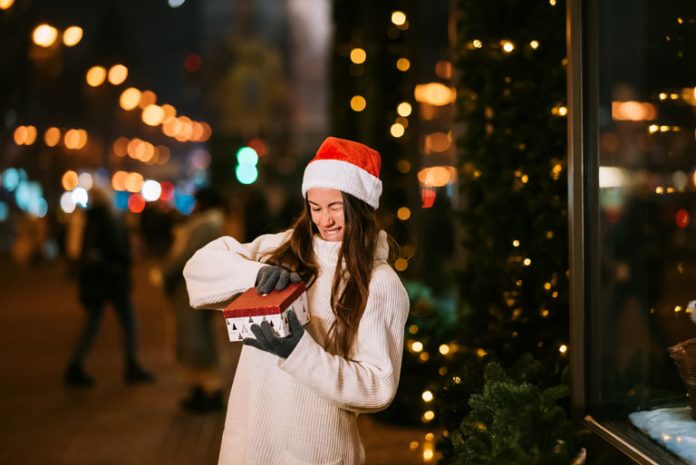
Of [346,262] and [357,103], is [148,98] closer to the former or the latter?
[357,103]

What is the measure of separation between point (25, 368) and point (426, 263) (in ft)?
16.6

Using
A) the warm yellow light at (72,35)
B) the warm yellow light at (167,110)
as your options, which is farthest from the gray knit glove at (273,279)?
the warm yellow light at (167,110)

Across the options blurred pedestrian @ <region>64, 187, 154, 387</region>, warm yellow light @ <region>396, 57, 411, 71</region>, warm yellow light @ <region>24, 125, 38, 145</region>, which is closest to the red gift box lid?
blurred pedestrian @ <region>64, 187, 154, 387</region>

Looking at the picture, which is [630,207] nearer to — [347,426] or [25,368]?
[347,426]

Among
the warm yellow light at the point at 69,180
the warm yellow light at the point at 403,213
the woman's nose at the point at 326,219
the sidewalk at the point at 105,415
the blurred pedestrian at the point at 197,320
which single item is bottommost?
the sidewalk at the point at 105,415

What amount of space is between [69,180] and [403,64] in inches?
1244

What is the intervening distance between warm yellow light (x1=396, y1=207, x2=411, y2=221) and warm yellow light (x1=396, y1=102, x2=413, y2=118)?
115 centimetres

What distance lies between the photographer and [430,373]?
6887mm

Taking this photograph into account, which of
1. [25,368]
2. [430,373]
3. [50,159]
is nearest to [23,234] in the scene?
[50,159]

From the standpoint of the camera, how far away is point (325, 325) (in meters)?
3.11

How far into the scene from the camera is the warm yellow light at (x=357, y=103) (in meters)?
10.8

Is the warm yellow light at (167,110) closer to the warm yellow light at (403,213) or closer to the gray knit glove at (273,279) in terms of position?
the warm yellow light at (403,213)

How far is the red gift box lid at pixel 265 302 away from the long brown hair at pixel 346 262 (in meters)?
0.20

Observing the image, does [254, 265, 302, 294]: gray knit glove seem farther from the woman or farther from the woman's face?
the woman's face
